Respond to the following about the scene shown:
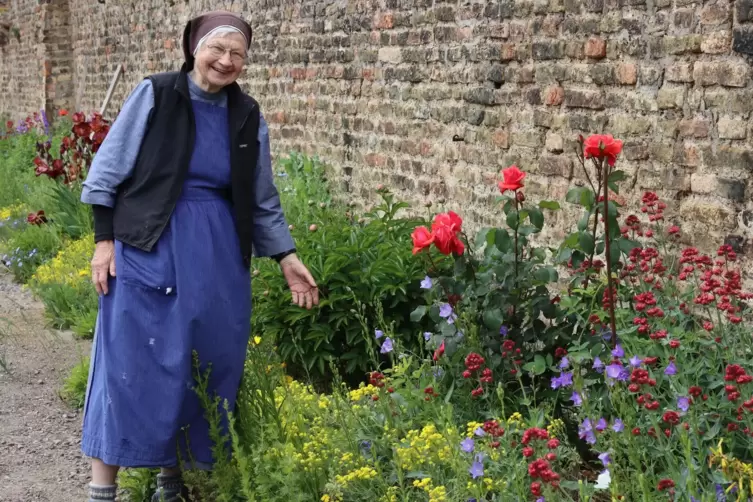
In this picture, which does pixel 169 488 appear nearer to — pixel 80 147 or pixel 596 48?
pixel 596 48

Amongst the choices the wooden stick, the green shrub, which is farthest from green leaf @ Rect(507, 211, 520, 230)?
the wooden stick

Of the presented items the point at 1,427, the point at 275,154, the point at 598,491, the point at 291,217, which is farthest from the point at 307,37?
the point at 598,491

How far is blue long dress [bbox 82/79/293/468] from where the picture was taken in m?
3.35

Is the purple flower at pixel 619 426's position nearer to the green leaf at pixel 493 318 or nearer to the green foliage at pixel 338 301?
the green leaf at pixel 493 318

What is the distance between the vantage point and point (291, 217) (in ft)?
23.2

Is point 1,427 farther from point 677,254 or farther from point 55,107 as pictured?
point 55,107

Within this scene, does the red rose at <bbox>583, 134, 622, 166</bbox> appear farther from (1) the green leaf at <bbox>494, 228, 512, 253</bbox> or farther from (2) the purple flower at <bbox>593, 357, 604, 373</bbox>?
(2) the purple flower at <bbox>593, 357, 604, 373</bbox>

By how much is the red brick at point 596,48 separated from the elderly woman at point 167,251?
2192 millimetres

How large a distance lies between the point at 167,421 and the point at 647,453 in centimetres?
151

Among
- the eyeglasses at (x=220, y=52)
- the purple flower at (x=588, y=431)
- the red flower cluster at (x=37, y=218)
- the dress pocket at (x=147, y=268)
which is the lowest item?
the red flower cluster at (x=37, y=218)

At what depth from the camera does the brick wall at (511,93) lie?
4.39m

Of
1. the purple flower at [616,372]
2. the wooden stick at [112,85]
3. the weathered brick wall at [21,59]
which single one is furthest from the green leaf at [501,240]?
the weathered brick wall at [21,59]

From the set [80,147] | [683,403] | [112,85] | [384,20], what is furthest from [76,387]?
[112,85]

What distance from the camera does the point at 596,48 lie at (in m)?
5.04
